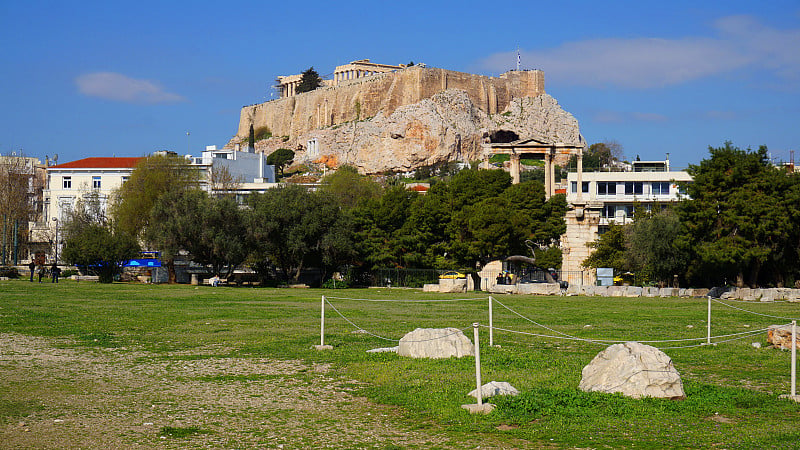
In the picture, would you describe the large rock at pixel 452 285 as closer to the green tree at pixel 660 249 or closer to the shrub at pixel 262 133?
the green tree at pixel 660 249

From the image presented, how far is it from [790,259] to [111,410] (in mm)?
40400

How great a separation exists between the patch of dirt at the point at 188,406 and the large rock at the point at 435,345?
1.70 metres

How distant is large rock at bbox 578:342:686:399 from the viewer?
35.0 feet

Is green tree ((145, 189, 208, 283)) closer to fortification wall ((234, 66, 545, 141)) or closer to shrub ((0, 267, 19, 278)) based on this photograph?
shrub ((0, 267, 19, 278))

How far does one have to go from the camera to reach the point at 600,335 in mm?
19016

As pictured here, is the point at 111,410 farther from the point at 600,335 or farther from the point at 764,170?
the point at 764,170

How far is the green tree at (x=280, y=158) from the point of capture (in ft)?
528

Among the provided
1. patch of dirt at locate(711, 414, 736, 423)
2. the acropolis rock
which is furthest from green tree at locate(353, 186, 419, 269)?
the acropolis rock

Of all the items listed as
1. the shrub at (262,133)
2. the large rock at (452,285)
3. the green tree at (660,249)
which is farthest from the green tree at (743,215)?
the shrub at (262,133)

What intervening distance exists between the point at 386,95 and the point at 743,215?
12214 cm

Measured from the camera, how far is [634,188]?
82.9 metres


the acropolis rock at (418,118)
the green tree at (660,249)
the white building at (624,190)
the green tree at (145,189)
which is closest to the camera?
the green tree at (660,249)

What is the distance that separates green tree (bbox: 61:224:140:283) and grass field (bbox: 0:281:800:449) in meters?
34.6

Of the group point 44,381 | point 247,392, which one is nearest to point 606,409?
point 247,392
